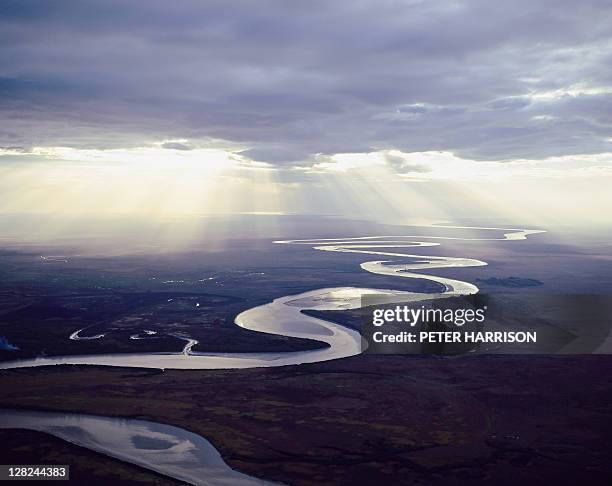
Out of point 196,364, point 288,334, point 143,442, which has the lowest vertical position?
point 143,442

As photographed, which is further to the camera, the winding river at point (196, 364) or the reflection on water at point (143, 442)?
the winding river at point (196, 364)

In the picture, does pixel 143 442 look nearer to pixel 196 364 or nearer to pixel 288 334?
pixel 196 364

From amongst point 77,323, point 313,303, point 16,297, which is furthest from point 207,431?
point 16,297

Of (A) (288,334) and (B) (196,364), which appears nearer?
(B) (196,364)

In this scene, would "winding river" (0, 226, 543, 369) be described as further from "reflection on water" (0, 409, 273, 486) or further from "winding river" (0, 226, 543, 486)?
"reflection on water" (0, 409, 273, 486)

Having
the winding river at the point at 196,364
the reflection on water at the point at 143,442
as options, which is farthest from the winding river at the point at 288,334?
the reflection on water at the point at 143,442

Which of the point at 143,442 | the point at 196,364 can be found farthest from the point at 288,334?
the point at 143,442

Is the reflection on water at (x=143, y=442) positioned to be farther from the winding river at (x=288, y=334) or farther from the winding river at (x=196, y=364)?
the winding river at (x=288, y=334)
